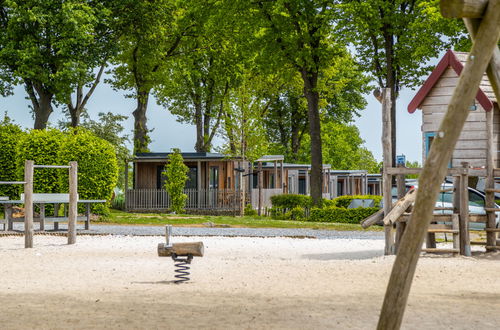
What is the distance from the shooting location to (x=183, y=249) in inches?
486

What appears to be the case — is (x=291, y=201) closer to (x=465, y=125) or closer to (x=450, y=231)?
(x=465, y=125)

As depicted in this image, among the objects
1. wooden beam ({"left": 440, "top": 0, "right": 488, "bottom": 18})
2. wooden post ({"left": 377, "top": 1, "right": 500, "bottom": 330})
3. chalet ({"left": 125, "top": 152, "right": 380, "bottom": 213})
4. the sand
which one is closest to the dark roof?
chalet ({"left": 125, "top": 152, "right": 380, "bottom": 213})

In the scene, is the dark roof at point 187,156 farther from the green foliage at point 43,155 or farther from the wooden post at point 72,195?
the wooden post at point 72,195

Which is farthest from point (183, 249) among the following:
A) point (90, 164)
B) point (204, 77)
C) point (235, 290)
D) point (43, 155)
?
point (204, 77)

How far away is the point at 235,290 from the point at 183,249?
1766 millimetres

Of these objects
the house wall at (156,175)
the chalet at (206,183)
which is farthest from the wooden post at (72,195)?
the house wall at (156,175)

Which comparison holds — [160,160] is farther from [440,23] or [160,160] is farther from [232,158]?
[440,23]

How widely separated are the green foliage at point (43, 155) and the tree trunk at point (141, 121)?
71.2 feet

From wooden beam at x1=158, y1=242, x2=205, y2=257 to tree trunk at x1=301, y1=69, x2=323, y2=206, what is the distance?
80.3 ft

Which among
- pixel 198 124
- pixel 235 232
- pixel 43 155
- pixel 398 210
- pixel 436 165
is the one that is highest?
pixel 198 124

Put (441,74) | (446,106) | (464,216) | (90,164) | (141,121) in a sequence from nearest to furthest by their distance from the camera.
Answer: (464,216) → (441,74) → (446,106) → (90,164) → (141,121)

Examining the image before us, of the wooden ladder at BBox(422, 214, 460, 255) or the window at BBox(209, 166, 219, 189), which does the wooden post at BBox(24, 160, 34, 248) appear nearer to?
the wooden ladder at BBox(422, 214, 460, 255)

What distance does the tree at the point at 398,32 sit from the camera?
115 feet

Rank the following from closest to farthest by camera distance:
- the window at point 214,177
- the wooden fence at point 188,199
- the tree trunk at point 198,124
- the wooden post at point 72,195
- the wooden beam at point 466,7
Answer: the wooden beam at point 466,7 < the wooden post at point 72,195 < the wooden fence at point 188,199 < the window at point 214,177 < the tree trunk at point 198,124
